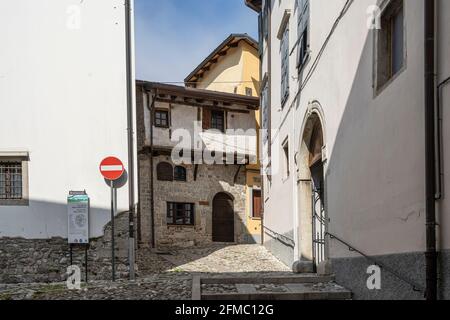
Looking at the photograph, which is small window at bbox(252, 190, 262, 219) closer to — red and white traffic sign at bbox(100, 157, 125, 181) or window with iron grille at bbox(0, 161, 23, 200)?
red and white traffic sign at bbox(100, 157, 125, 181)

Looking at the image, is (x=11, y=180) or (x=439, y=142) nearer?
(x=439, y=142)

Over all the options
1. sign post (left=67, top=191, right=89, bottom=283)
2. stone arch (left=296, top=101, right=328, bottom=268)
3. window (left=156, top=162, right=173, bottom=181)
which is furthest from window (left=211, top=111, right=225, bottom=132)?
sign post (left=67, top=191, right=89, bottom=283)

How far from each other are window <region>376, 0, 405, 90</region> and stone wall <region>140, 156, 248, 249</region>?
1378 centimetres

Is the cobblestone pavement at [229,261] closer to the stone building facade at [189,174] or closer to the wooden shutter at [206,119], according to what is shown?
the stone building facade at [189,174]

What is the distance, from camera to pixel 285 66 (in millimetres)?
11602

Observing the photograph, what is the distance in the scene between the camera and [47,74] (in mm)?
9469

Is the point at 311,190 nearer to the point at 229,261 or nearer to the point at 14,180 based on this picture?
the point at 229,261

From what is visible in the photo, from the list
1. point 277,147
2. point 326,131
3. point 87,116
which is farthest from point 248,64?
point 326,131

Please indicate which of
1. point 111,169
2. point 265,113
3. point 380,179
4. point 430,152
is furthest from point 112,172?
point 265,113

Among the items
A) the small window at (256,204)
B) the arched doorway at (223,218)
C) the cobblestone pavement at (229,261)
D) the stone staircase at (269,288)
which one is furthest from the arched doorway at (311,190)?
the small window at (256,204)

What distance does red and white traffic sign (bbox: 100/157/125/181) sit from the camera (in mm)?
9297

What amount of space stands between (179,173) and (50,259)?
34.0ft
